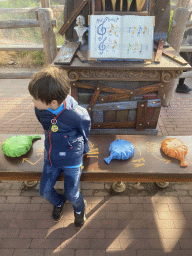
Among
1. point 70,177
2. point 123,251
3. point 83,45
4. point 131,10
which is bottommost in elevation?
point 123,251

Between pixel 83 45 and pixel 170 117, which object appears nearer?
pixel 83 45

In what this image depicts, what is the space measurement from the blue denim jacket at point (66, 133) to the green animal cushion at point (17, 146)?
0.53 metres

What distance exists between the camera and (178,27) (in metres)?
3.72

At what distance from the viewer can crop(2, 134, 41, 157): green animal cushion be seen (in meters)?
2.27

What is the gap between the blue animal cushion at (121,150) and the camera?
2248mm

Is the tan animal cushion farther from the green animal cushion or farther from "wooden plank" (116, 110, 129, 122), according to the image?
the green animal cushion

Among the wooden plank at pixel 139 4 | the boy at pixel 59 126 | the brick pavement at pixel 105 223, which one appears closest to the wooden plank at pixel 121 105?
the boy at pixel 59 126

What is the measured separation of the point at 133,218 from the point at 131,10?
2776mm

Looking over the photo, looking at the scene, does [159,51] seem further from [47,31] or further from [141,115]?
[47,31]

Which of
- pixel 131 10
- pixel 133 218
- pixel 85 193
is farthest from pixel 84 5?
pixel 133 218

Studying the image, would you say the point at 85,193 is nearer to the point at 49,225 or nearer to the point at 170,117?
the point at 49,225

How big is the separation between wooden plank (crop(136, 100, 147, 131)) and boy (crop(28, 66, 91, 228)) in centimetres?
130

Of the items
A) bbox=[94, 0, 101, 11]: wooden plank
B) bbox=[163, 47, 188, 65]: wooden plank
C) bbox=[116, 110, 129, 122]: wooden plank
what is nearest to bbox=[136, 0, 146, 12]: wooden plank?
bbox=[94, 0, 101, 11]: wooden plank

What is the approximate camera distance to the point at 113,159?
2.30 metres
